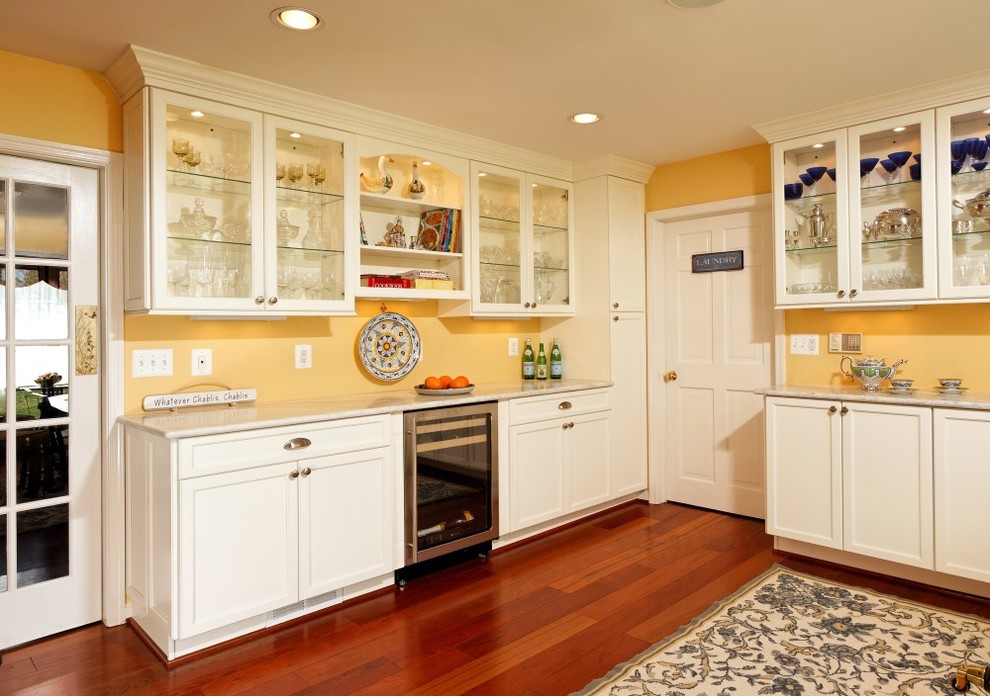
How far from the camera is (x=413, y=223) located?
3.84 metres

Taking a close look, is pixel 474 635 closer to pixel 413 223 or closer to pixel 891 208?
pixel 413 223

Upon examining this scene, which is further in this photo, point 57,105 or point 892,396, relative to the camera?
point 892,396

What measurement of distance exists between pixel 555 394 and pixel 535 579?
1109 mm

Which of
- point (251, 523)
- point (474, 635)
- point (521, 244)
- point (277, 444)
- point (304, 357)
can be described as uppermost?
point (521, 244)

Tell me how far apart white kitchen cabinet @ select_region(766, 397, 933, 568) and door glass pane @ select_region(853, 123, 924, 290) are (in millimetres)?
721

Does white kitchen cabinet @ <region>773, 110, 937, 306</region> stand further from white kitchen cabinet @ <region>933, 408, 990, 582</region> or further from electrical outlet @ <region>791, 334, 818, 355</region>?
white kitchen cabinet @ <region>933, 408, 990, 582</region>

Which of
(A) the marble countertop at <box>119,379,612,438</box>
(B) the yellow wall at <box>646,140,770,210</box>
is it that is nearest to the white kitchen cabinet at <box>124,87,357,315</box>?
(A) the marble countertop at <box>119,379,612,438</box>

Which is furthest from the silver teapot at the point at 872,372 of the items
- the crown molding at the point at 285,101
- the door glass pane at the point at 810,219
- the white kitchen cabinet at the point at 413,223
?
the crown molding at the point at 285,101

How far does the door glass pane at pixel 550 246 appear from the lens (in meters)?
4.34

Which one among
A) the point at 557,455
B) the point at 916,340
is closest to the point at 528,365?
the point at 557,455

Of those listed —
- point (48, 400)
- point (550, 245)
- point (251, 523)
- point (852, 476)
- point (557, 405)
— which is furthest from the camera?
point (550, 245)

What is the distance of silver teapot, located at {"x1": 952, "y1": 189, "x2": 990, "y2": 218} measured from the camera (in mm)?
3102

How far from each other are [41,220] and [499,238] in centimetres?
238

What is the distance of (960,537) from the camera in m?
2.94
